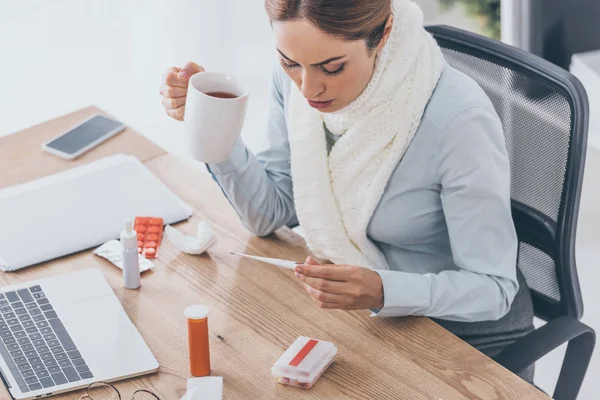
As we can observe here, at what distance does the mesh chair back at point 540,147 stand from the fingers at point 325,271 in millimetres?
434

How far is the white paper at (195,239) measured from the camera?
1.70 meters

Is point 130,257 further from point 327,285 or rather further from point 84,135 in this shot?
point 84,135

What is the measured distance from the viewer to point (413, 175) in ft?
5.38

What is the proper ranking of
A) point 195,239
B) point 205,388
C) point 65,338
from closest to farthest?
point 205,388, point 65,338, point 195,239

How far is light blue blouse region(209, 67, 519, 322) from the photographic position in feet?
5.13

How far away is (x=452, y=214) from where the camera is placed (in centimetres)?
159

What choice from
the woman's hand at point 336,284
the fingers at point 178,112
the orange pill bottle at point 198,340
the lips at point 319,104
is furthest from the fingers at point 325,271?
the fingers at point 178,112

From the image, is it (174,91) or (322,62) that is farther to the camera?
(174,91)

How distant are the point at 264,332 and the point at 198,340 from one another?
15 centimetres

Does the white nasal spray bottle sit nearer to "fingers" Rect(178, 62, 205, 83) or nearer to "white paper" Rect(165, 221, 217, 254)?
"white paper" Rect(165, 221, 217, 254)

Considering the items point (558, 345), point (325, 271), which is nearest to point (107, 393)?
point (325, 271)

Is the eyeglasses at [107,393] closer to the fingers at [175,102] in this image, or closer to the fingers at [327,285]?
the fingers at [327,285]

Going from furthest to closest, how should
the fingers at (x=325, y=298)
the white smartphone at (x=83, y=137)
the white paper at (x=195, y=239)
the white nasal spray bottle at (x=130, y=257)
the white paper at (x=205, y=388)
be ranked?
1. the white smartphone at (x=83, y=137)
2. the white paper at (x=195, y=239)
3. the white nasal spray bottle at (x=130, y=257)
4. the fingers at (x=325, y=298)
5. the white paper at (x=205, y=388)

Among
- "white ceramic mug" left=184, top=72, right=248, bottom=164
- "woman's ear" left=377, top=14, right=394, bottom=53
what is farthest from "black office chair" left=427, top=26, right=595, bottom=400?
"white ceramic mug" left=184, top=72, right=248, bottom=164
